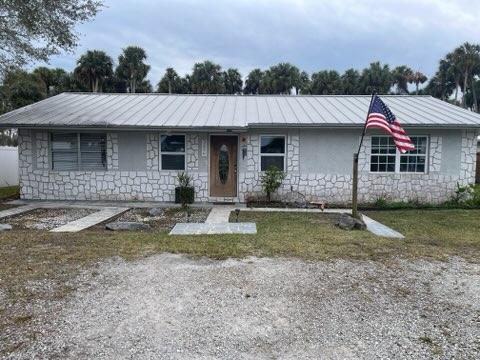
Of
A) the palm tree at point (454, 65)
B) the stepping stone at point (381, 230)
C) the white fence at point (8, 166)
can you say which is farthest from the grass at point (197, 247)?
the palm tree at point (454, 65)

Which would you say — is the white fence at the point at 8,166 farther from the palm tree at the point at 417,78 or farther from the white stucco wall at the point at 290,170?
Result: the palm tree at the point at 417,78

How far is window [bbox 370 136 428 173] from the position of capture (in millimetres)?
11945

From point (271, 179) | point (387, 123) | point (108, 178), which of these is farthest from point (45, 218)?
point (387, 123)

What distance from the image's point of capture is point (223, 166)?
480 inches

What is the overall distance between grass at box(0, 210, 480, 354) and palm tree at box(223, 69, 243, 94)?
28412mm

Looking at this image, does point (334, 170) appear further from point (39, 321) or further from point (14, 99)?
point (14, 99)

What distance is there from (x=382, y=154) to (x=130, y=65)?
2431 cm

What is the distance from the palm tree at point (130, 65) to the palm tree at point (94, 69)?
1.42m

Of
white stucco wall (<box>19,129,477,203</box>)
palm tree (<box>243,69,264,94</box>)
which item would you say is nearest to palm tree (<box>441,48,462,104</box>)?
palm tree (<box>243,69,264,94</box>)

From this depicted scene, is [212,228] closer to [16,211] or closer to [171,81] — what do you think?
[16,211]

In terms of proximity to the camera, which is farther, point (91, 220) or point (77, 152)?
point (77, 152)

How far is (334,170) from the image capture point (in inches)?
469

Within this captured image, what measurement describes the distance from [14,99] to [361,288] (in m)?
26.6

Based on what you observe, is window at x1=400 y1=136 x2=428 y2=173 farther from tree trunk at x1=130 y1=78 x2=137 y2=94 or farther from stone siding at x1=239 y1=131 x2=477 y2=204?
tree trunk at x1=130 y1=78 x2=137 y2=94
